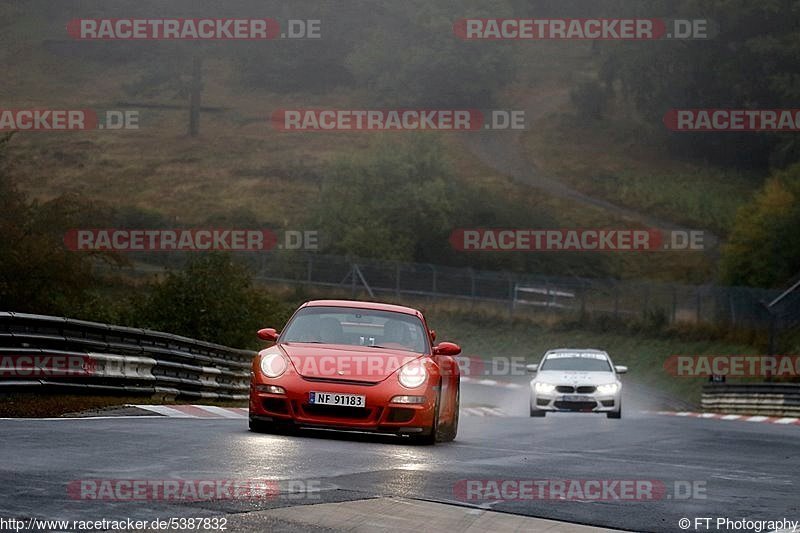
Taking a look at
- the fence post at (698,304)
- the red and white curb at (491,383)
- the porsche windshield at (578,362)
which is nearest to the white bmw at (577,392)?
the porsche windshield at (578,362)

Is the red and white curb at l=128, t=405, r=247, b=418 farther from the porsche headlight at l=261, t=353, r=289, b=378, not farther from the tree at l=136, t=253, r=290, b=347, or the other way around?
the tree at l=136, t=253, r=290, b=347

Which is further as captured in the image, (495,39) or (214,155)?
(495,39)

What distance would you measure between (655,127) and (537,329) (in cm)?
5146

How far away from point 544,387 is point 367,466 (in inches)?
631

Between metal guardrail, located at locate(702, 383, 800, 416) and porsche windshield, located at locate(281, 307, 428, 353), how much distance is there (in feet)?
60.5

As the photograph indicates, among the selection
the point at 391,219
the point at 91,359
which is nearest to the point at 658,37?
the point at 391,219

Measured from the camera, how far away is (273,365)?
46.3 ft

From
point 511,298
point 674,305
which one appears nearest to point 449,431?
point 674,305

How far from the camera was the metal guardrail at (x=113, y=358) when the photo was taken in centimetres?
1577

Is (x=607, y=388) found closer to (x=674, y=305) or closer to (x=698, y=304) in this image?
(x=698, y=304)

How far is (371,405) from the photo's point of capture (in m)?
13.9

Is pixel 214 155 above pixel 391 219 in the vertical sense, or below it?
above

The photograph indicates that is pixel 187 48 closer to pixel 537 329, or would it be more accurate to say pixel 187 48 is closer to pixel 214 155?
pixel 214 155

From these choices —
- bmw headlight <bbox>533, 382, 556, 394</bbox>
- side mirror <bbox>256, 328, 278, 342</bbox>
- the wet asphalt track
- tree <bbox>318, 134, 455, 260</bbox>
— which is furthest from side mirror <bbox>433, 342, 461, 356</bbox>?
tree <bbox>318, 134, 455, 260</bbox>
